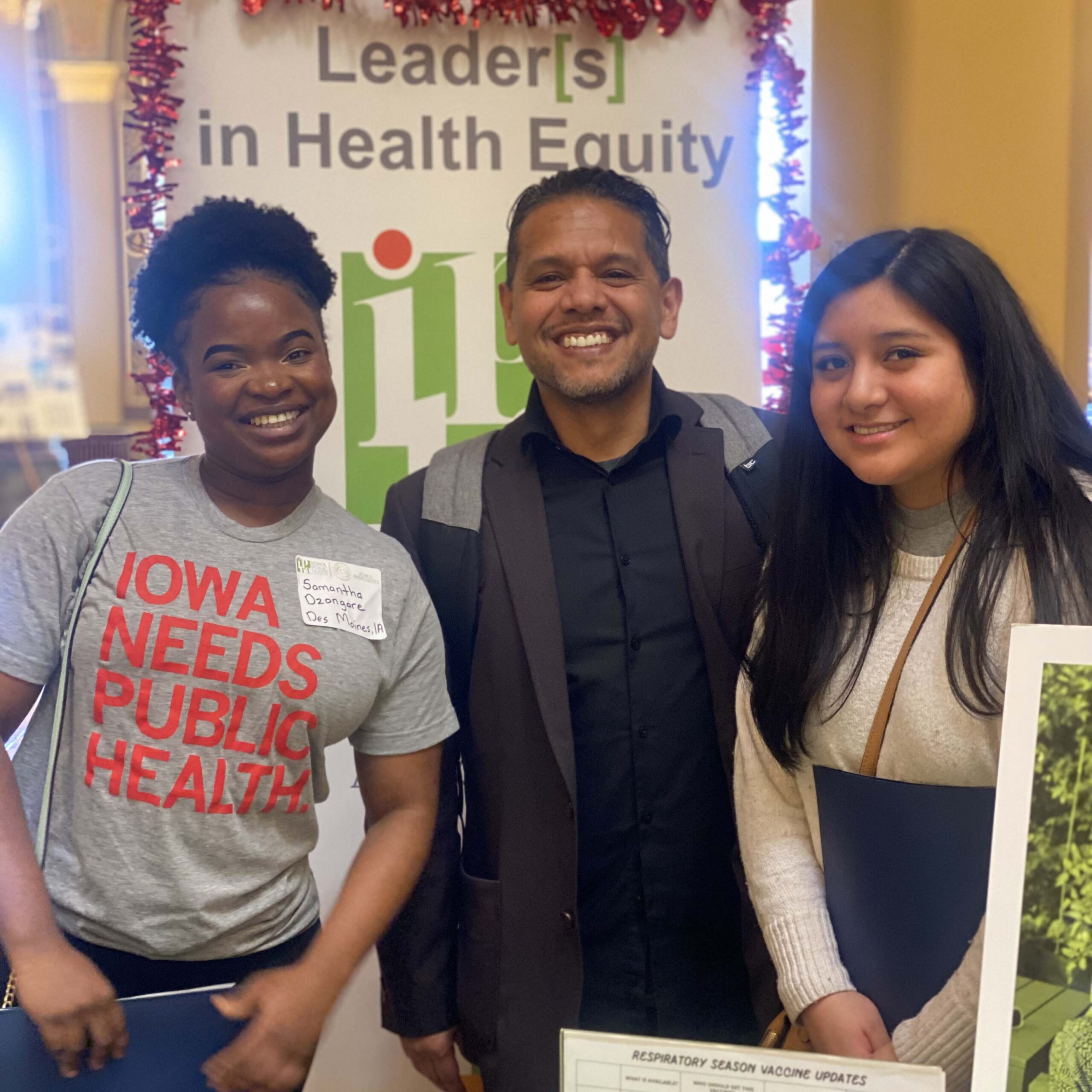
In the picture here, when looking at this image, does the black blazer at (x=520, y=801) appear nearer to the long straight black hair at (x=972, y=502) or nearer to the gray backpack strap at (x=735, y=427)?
the gray backpack strap at (x=735, y=427)

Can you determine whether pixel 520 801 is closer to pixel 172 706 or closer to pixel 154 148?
pixel 172 706

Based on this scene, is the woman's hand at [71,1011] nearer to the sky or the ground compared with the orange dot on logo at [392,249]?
nearer to the ground

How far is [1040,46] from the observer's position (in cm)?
240

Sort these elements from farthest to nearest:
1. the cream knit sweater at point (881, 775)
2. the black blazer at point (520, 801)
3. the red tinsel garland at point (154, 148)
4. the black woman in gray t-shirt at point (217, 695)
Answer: the red tinsel garland at point (154, 148) → the black blazer at point (520, 801) → the black woman in gray t-shirt at point (217, 695) → the cream knit sweater at point (881, 775)

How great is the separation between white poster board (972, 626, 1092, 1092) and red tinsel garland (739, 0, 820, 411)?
1.71m

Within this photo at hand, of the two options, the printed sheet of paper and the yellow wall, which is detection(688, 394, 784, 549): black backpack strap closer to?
the printed sheet of paper

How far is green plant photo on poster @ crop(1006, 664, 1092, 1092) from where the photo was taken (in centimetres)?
74

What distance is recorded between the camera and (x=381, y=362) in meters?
2.38

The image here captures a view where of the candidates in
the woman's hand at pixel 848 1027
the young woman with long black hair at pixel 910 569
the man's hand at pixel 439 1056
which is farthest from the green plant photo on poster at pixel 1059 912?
the man's hand at pixel 439 1056

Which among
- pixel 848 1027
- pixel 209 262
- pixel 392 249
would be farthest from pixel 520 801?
pixel 392 249

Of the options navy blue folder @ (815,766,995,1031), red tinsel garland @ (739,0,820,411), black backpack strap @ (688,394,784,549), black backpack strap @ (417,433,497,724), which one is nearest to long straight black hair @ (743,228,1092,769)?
navy blue folder @ (815,766,995,1031)

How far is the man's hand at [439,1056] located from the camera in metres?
1.64

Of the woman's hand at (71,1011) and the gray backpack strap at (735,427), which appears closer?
the woman's hand at (71,1011)

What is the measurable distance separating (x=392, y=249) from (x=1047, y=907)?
2.02 metres
